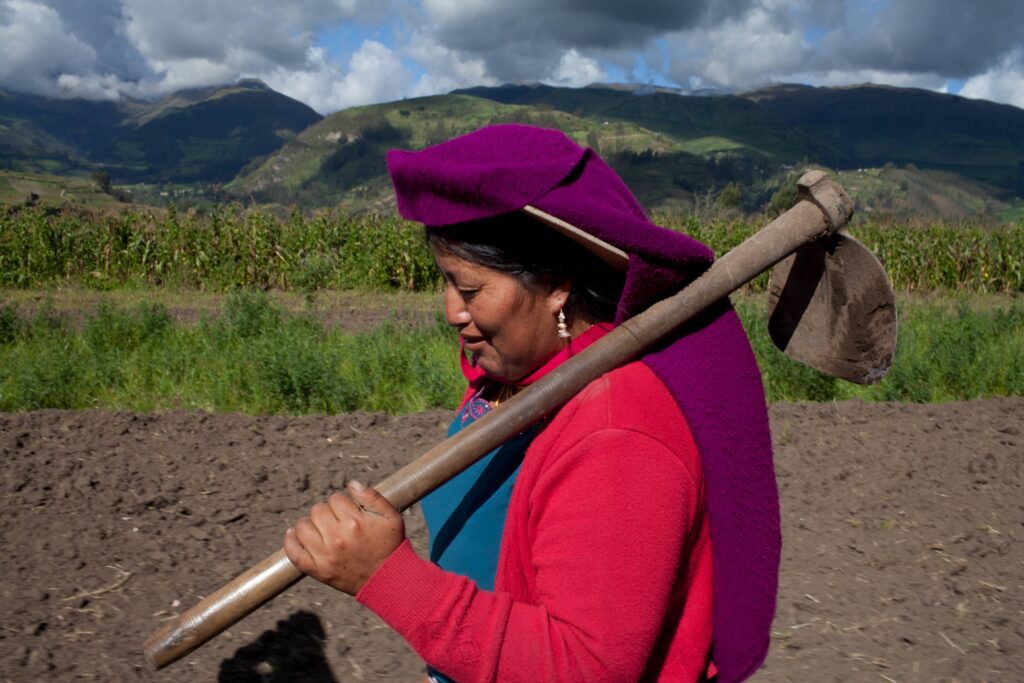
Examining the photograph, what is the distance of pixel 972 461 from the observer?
480 cm

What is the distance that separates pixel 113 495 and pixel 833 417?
158 inches

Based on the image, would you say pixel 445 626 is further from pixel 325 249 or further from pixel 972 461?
pixel 325 249

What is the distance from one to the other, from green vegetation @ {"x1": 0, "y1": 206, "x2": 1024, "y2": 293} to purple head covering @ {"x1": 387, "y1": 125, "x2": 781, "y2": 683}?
14.1 m

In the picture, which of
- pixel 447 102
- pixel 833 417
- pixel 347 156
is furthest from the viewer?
pixel 447 102

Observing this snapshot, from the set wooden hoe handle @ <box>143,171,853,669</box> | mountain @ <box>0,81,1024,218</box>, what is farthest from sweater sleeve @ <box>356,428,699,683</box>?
mountain @ <box>0,81,1024,218</box>

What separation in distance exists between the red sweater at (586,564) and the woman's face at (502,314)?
0.14 metres

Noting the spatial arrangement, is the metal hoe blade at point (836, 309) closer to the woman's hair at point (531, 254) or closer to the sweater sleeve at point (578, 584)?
the woman's hair at point (531, 254)

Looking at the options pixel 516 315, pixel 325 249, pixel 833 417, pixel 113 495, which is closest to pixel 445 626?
pixel 516 315

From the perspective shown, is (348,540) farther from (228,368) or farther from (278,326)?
(278,326)

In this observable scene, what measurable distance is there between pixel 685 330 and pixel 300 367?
5.23 meters

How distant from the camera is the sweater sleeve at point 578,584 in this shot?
961 mm

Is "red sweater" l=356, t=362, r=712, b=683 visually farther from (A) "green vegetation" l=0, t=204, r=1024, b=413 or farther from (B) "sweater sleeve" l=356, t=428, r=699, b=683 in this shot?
(A) "green vegetation" l=0, t=204, r=1024, b=413

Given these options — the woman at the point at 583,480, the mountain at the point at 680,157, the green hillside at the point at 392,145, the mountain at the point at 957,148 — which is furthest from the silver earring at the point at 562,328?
the mountain at the point at 957,148

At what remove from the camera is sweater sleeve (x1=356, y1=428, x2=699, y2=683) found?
37.8 inches
